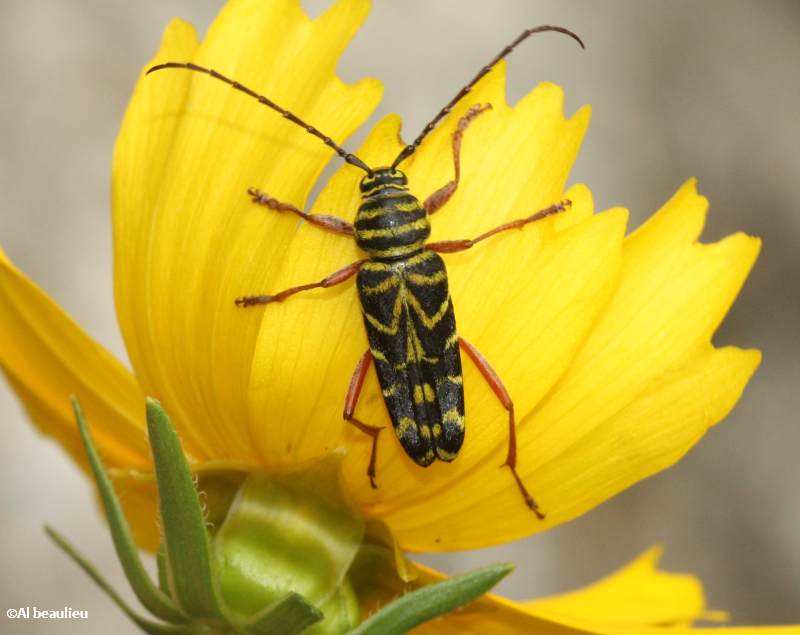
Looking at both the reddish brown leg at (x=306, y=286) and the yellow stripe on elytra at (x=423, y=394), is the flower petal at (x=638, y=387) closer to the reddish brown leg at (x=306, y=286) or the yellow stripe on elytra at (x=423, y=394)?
the yellow stripe on elytra at (x=423, y=394)

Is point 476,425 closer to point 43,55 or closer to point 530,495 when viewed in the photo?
point 530,495

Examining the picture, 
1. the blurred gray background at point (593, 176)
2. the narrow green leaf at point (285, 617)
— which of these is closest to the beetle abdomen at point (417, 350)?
the narrow green leaf at point (285, 617)

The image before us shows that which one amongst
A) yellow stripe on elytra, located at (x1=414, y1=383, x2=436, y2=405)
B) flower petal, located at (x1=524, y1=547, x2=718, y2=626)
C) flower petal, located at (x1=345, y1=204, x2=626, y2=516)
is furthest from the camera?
flower petal, located at (x1=524, y1=547, x2=718, y2=626)

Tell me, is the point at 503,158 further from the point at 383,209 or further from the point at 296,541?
the point at 296,541

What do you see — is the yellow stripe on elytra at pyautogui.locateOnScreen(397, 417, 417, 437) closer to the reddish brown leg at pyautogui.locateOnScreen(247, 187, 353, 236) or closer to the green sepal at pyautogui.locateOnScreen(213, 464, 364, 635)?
the green sepal at pyautogui.locateOnScreen(213, 464, 364, 635)

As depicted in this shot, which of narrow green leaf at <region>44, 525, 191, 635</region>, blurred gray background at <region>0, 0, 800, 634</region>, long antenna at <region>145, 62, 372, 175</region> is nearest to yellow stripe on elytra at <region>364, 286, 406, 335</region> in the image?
long antenna at <region>145, 62, 372, 175</region>

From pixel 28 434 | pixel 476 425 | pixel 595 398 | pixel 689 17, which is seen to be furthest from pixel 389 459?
pixel 689 17
